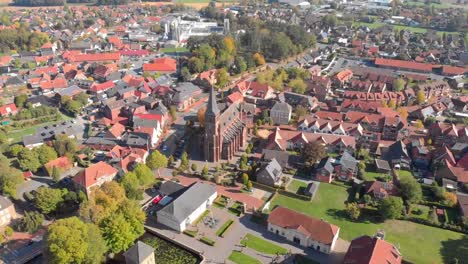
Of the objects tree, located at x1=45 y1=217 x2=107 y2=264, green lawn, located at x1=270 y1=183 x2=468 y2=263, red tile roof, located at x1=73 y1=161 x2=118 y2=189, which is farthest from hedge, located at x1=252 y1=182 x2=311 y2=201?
tree, located at x1=45 y1=217 x2=107 y2=264

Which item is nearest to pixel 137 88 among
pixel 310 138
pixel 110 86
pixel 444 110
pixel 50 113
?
pixel 110 86

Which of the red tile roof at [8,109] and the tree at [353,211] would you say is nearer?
the tree at [353,211]

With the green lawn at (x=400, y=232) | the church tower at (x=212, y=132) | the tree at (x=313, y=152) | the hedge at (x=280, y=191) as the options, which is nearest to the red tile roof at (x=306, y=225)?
the green lawn at (x=400, y=232)

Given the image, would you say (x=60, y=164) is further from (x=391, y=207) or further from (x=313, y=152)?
(x=391, y=207)

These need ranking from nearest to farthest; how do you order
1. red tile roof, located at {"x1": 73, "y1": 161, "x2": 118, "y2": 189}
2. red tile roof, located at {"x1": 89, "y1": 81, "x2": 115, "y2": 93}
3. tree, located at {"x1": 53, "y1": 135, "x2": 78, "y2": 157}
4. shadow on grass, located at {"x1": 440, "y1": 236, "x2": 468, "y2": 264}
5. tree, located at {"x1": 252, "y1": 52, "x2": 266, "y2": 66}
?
shadow on grass, located at {"x1": 440, "y1": 236, "x2": 468, "y2": 264} < red tile roof, located at {"x1": 73, "y1": 161, "x2": 118, "y2": 189} < tree, located at {"x1": 53, "y1": 135, "x2": 78, "y2": 157} < red tile roof, located at {"x1": 89, "y1": 81, "x2": 115, "y2": 93} < tree, located at {"x1": 252, "y1": 52, "x2": 266, "y2": 66}

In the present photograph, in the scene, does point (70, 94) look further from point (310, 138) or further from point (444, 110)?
point (444, 110)

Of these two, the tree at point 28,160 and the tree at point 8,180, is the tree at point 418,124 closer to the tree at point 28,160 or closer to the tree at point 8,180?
the tree at point 28,160

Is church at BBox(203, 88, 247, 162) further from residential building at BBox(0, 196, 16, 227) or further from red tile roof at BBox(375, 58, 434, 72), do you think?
red tile roof at BBox(375, 58, 434, 72)
